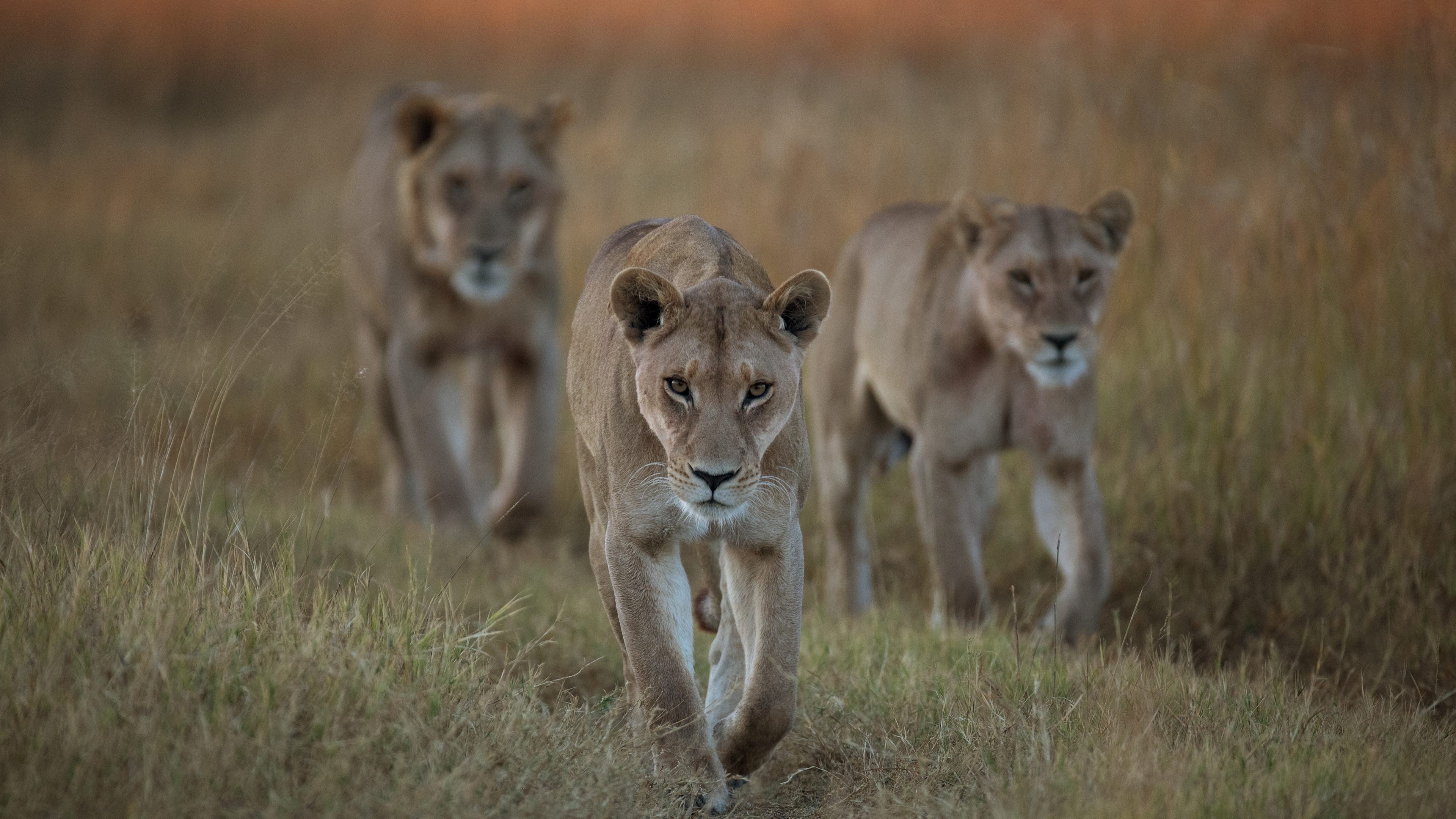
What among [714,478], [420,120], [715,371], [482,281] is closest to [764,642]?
[714,478]

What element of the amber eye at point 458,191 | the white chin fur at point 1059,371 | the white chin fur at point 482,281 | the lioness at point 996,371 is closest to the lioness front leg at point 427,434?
the white chin fur at point 482,281

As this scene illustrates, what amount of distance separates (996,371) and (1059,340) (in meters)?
0.41

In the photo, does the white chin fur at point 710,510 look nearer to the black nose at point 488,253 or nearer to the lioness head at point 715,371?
Answer: the lioness head at point 715,371

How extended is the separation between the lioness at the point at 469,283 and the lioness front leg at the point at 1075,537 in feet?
9.37

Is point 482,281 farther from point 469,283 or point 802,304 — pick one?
point 802,304

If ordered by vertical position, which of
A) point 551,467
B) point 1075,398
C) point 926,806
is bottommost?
point 551,467

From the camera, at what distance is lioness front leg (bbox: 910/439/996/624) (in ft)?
19.0

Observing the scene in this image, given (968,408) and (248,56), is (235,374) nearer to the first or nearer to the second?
(968,408)

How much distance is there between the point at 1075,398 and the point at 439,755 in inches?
125

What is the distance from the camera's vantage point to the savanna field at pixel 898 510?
3.24m

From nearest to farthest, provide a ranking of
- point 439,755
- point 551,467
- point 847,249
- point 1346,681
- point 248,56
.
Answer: point 439,755, point 1346,681, point 847,249, point 551,467, point 248,56

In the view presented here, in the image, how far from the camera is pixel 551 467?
7770 millimetres

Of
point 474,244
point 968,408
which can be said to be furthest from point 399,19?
point 968,408

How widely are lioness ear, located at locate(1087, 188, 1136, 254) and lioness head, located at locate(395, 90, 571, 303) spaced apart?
3.10 meters
